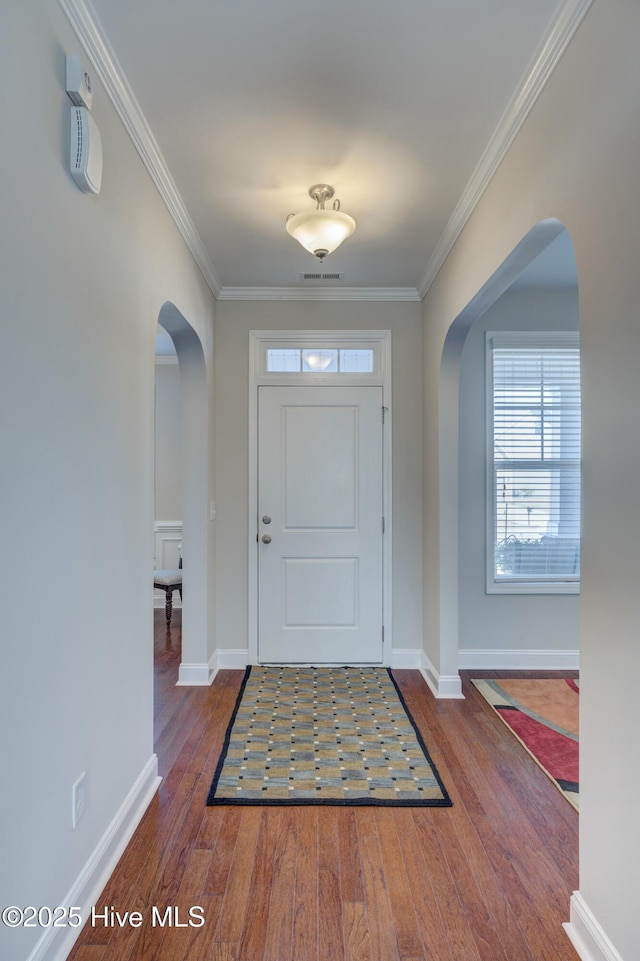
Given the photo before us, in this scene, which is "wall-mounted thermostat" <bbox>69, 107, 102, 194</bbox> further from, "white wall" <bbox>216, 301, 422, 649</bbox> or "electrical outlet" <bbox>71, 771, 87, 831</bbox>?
"white wall" <bbox>216, 301, 422, 649</bbox>

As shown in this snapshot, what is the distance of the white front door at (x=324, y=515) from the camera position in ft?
12.8

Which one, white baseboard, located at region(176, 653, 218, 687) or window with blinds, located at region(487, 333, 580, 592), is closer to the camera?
white baseboard, located at region(176, 653, 218, 687)

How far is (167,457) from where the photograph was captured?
18.8 ft

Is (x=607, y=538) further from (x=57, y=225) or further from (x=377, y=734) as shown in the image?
(x=377, y=734)

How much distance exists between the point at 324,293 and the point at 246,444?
1.21 m

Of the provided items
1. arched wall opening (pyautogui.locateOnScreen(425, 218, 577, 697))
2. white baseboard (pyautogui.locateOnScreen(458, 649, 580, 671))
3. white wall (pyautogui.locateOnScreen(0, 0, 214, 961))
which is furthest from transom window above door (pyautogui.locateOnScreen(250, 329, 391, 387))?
white baseboard (pyautogui.locateOnScreen(458, 649, 580, 671))

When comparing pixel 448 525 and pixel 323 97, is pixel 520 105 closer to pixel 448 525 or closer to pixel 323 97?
pixel 323 97

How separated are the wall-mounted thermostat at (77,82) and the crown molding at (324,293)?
2.29 meters

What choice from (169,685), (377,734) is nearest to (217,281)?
(169,685)

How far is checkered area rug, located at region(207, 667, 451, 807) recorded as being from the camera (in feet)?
7.55

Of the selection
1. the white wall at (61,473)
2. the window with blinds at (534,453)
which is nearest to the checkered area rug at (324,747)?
the white wall at (61,473)

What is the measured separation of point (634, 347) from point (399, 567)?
278 cm

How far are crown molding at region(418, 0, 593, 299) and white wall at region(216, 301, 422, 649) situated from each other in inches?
38.9

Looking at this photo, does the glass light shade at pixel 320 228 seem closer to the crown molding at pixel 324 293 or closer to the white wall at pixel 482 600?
the crown molding at pixel 324 293
